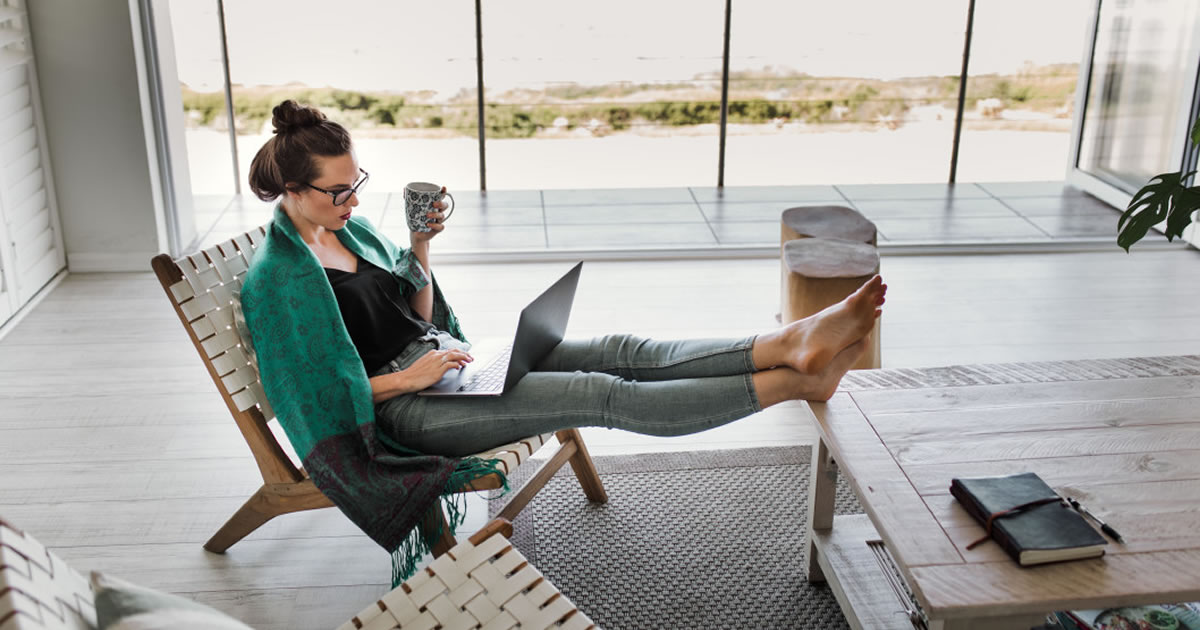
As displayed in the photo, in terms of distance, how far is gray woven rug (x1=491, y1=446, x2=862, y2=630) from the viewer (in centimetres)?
220

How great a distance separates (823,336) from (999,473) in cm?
42

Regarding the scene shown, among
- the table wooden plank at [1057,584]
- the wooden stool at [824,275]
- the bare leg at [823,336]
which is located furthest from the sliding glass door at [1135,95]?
the table wooden plank at [1057,584]

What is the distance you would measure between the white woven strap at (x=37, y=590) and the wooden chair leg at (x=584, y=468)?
4.17 ft

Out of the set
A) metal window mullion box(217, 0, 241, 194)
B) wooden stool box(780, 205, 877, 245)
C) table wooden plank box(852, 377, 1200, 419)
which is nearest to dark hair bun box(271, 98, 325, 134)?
table wooden plank box(852, 377, 1200, 419)

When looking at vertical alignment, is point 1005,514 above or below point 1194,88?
below

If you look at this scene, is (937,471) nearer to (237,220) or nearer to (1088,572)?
(1088,572)

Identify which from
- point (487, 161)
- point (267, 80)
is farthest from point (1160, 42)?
point (267, 80)

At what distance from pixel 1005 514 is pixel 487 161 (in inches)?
122

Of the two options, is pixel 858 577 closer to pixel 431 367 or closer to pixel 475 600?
pixel 475 600

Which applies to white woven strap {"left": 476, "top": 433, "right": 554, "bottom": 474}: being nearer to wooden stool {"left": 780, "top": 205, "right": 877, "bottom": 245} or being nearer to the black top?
the black top

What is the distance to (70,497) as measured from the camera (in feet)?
8.57

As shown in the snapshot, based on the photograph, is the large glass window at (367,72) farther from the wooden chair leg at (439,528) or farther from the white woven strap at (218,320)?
the wooden chair leg at (439,528)

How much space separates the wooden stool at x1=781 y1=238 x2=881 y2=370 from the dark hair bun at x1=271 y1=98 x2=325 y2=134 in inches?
59.0

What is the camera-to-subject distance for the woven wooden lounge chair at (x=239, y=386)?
2.12 metres
